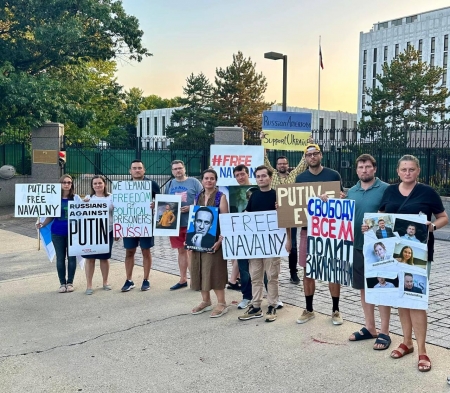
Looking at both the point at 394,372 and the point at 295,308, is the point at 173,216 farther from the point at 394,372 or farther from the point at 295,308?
the point at 394,372

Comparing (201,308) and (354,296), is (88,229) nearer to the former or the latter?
(201,308)

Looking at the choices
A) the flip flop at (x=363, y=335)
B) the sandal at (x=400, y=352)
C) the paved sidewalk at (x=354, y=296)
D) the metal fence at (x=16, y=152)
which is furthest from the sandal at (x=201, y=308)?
the metal fence at (x=16, y=152)

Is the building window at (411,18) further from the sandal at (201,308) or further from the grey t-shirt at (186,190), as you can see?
the sandal at (201,308)

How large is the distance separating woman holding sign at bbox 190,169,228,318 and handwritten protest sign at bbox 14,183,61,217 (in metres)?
2.34

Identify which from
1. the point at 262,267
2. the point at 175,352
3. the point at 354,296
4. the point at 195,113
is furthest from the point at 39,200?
the point at 195,113

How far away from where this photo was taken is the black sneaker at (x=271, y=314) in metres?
5.87

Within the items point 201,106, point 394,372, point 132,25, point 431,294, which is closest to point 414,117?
point 201,106

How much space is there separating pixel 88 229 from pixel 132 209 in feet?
2.25

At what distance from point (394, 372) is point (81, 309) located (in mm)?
3888

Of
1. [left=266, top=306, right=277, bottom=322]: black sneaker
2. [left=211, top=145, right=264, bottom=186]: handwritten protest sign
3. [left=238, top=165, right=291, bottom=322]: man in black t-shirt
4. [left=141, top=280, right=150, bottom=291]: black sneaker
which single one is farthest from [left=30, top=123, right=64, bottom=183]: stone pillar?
[left=266, top=306, right=277, bottom=322]: black sneaker

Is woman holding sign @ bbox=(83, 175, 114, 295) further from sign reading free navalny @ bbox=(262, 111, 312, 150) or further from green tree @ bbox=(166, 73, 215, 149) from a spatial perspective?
green tree @ bbox=(166, 73, 215, 149)

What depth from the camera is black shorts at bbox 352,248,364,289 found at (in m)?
5.25

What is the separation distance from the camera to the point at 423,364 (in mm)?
4453

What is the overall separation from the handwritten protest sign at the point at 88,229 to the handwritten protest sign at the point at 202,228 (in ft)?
5.27
